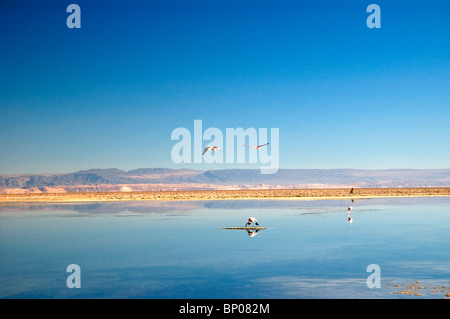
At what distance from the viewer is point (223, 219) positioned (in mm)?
29953

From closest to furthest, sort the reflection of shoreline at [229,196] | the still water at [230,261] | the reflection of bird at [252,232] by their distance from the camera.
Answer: the still water at [230,261] → the reflection of bird at [252,232] → the reflection of shoreline at [229,196]

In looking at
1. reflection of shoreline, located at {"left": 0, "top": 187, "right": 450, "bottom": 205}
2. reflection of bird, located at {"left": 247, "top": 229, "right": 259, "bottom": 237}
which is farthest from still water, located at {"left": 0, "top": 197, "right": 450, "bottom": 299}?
reflection of shoreline, located at {"left": 0, "top": 187, "right": 450, "bottom": 205}

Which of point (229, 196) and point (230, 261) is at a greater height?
point (230, 261)

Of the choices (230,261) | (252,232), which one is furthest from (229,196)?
(230,261)

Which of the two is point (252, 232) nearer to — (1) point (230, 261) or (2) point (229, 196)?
(1) point (230, 261)

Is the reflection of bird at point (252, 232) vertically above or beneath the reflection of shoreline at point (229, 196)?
above

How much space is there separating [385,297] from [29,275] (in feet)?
32.7

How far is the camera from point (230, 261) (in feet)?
50.8

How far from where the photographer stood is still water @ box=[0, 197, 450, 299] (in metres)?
11.8

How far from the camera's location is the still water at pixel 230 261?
11750 mm

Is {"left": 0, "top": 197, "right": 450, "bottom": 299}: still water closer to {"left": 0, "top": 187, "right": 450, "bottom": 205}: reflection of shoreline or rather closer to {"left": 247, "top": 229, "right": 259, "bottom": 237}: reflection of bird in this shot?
{"left": 247, "top": 229, "right": 259, "bottom": 237}: reflection of bird

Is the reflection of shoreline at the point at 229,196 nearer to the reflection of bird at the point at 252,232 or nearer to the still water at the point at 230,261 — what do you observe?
the still water at the point at 230,261

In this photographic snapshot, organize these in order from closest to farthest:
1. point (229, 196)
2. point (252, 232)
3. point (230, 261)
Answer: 1. point (230, 261)
2. point (252, 232)
3. point (229, 196)

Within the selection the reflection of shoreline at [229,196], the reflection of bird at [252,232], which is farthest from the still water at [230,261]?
the reflection of shoreline at [229,196]
